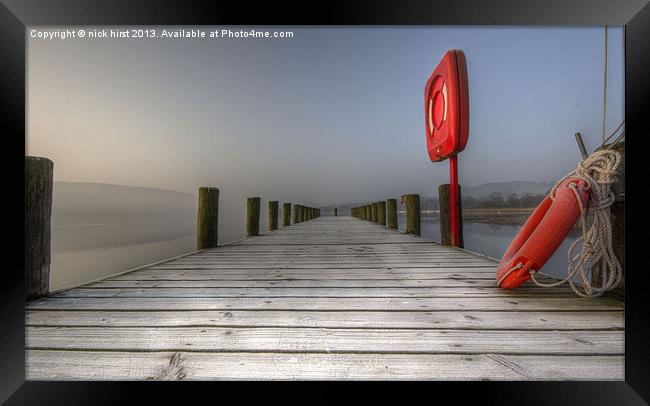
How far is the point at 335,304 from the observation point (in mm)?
1395

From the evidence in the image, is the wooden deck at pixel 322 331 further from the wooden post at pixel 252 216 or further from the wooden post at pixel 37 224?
the wooden post at pixel 252 216

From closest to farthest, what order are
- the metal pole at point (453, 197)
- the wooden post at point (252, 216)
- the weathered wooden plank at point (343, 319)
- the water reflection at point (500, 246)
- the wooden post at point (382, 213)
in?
the weathered wooden plank at point (343, 319), the metal pole at point (453, 197), the wooden post at point (252, 216), the wooden post at point (382, 213), the water reflection at point (500, 246)

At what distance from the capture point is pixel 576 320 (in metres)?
1.16

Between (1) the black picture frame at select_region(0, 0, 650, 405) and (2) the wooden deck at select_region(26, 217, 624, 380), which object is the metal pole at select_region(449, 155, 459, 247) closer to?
(2) the wooden deck at select_region(26, 217, 624, 380)

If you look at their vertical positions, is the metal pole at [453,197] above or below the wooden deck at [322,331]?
above

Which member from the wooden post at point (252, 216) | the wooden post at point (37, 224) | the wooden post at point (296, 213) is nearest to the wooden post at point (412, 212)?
the wooden post at point (252, 216)

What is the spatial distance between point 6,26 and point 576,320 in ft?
6.98

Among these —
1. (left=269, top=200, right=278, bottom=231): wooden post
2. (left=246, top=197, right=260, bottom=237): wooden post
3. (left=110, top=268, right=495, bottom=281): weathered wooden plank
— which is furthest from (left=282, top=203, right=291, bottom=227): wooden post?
(left=110, top=268, right=495, bottom=281): weathered wooden plank

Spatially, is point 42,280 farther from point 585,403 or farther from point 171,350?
point 585,403

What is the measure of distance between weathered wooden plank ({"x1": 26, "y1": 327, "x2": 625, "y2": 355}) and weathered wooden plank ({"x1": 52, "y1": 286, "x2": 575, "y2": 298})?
0.43 metres

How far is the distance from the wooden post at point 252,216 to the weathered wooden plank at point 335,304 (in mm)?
3804

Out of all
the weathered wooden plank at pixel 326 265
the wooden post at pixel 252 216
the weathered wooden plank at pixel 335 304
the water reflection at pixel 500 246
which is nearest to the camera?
the weathered wooden plank at pixel 335 304

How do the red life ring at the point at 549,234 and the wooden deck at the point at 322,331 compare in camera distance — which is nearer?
the wooden deck at the point at 322,331

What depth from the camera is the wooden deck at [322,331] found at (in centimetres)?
86
